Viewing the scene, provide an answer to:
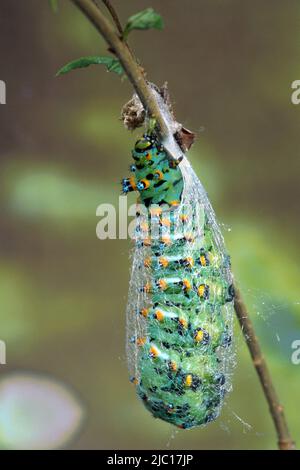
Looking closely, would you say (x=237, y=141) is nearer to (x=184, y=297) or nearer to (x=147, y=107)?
(x=184, y=297)

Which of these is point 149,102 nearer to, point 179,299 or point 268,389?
point 179,299

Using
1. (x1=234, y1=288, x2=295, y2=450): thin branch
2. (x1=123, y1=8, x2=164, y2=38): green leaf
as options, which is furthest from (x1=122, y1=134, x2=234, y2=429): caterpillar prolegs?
(x1=123, y1=8, x2=164, y2=38): green leaf

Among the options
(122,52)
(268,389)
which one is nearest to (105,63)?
(122,52)

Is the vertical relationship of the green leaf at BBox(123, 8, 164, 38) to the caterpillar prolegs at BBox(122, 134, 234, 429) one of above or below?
above

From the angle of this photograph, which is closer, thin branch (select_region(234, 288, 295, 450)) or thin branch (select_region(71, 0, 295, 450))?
thin branch (select_region(71, 0, 295, 450))

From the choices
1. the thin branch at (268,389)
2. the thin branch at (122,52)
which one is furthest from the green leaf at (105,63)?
the thin branch at (268,389)

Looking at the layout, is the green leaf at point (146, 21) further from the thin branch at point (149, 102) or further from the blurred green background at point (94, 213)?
the blurred green background at point (94, 213)

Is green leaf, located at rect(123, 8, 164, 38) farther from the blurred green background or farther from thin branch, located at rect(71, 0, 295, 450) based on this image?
the blurred green background
